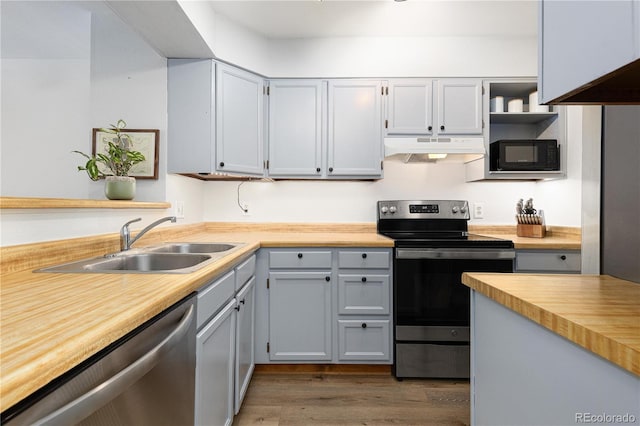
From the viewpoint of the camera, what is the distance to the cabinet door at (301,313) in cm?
219

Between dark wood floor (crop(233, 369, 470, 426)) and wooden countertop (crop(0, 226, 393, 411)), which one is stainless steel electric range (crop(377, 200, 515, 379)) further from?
wooden countertop (crop(0, 226, 393, 411))

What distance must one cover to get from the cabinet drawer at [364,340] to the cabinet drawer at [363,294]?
0.08m

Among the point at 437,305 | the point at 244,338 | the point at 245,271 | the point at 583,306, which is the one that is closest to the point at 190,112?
the point at 245,271

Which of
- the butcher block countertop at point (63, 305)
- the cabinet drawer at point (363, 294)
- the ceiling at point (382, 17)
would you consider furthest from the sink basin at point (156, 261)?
the ceiling at point (382, 17)

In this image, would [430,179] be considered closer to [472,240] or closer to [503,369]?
[472,240]

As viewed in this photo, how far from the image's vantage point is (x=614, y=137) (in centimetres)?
97

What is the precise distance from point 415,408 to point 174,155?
7.20ft

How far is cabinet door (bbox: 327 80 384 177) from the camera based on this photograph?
8.22ft

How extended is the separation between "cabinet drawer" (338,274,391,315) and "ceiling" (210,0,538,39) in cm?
185

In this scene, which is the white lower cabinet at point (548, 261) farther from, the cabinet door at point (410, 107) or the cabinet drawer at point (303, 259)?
the cabinet drawer at point (303, 259)

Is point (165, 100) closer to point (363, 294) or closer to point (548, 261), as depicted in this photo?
point (363, 294)

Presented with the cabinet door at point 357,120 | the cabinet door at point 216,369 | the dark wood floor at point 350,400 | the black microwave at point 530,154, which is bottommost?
the dark wood floor at point 350,400

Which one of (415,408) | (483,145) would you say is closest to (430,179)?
(483,145)

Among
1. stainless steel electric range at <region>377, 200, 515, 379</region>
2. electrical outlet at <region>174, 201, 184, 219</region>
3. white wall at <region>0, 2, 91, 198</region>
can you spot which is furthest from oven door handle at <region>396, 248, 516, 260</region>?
white wall at <region>0, 2, 91, 198</region>
